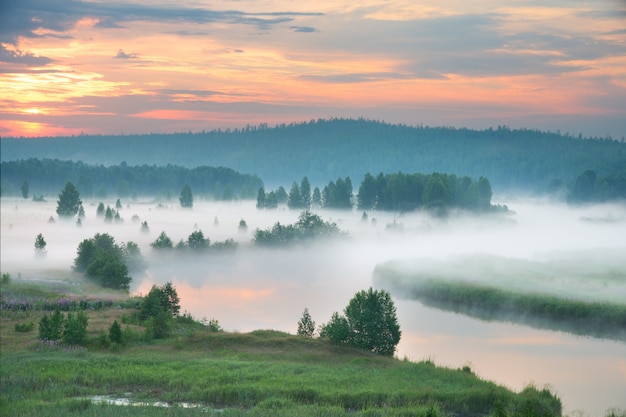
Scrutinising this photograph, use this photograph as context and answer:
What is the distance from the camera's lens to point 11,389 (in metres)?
31.2

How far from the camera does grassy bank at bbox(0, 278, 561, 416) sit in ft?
95.6

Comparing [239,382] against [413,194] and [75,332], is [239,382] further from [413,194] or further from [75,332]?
[413,194]

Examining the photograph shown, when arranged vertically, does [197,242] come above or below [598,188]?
below

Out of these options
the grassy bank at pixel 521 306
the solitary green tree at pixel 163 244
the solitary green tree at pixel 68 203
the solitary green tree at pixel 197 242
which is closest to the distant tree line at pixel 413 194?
the solitary green tree at pixel 68 203

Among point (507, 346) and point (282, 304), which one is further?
point (282, 304)

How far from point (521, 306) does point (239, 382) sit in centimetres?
3291

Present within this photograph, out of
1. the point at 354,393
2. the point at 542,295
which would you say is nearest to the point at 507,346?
the point at 542,295

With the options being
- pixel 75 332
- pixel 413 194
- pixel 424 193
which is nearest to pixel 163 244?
pixel 424 193

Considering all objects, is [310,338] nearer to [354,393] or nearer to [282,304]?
[354,393]

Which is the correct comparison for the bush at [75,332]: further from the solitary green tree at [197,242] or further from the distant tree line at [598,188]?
the distant tree line at [598,188]

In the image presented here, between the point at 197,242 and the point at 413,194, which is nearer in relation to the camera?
the point at 197,242

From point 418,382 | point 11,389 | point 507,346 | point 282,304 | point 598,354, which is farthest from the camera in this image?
point 282,304

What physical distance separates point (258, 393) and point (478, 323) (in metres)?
30.0

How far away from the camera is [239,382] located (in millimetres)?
32812
